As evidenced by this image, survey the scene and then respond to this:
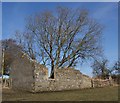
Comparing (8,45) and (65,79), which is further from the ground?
(8,45)

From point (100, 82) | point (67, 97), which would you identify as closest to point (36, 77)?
point (67, 97)

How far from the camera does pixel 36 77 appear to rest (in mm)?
18594

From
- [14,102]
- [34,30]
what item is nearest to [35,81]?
[14,102]

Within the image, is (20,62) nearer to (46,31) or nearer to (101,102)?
(46,31)

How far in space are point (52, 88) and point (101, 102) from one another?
1127 cm

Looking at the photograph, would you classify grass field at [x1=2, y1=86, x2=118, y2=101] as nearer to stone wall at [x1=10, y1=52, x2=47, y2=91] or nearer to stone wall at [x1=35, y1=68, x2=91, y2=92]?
stone wall at [x1=10, y1=52, x2=47, y2=91]

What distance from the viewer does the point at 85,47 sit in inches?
1142

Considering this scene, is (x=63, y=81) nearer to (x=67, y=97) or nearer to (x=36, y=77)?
(x=36, y=77)

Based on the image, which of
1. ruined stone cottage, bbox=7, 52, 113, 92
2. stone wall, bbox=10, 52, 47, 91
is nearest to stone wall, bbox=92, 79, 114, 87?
ruined stone cottage, bbox=7, 52, 113, 92

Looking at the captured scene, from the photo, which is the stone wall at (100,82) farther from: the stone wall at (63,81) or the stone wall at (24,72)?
the stone wall at (24,72)

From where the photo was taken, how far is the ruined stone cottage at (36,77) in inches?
734

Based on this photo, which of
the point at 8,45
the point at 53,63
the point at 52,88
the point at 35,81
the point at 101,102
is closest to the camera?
the point at 101,102

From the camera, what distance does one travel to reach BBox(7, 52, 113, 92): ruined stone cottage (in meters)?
18.6

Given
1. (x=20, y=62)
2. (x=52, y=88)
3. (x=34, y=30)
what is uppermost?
(x=34, y=30)
